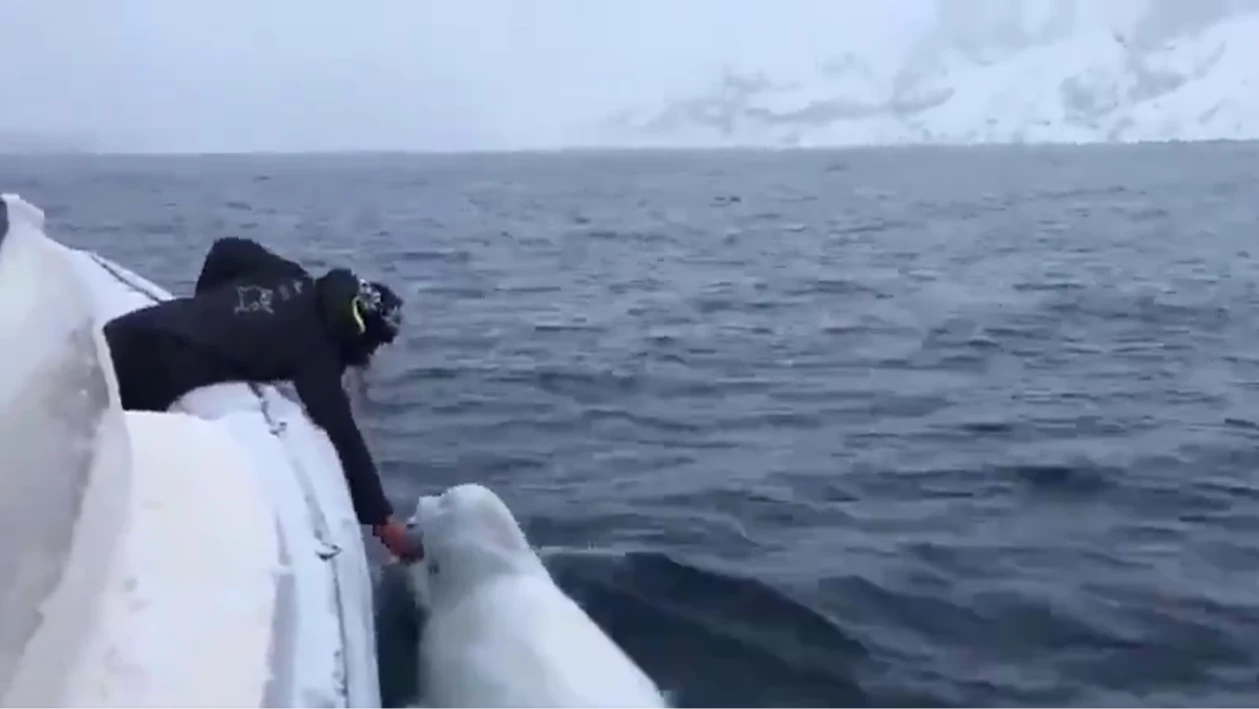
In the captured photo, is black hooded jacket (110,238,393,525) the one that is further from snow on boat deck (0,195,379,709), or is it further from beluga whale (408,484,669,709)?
snow on boat deck (0,195,379,709)

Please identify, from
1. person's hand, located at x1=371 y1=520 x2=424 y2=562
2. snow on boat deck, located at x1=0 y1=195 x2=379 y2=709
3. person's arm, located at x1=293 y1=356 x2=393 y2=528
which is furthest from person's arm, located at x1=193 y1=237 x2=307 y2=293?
snow on boat deck, located at x1=0 y1=195 x2=379 y2=709

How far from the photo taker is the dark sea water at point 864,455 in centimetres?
732

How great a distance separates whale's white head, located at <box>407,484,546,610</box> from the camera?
6410 mm

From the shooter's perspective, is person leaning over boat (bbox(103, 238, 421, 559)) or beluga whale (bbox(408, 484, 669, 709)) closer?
beluga whale (bbox(408, 484, 669, 709))

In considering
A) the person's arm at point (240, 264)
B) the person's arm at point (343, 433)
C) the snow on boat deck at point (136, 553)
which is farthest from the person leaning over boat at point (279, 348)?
the snow on boat deck at point (136, 553)

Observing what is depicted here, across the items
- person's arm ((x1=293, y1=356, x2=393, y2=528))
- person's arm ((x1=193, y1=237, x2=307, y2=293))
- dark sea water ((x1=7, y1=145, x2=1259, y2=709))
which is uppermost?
person's arm ((x1=193, y1=237, x2=307, y2=293))

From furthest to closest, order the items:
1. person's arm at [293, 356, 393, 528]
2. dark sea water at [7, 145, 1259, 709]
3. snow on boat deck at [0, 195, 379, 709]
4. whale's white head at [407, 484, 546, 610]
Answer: dark sea water at [7, 145, 1259, 709]
person's arm at [293, 356, 393, 528]
whale's white head at [407, 484, 546, 610]
snow on boat deck at [0, 195, 379, 709]

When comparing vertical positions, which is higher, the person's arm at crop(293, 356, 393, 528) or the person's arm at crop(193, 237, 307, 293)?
the person's arm at crop(193, 237, 307, 293)

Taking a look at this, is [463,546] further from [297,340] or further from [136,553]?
[136,553]

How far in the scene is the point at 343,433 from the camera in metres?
6.78

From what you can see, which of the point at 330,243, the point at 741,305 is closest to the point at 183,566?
the point at 741,305

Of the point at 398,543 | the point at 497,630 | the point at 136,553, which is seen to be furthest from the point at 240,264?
the point at 136,553

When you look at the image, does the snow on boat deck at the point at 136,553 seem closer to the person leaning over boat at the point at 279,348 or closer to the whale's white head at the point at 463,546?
the whale's white head at the point at 463,546

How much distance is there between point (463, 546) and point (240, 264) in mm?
2145
